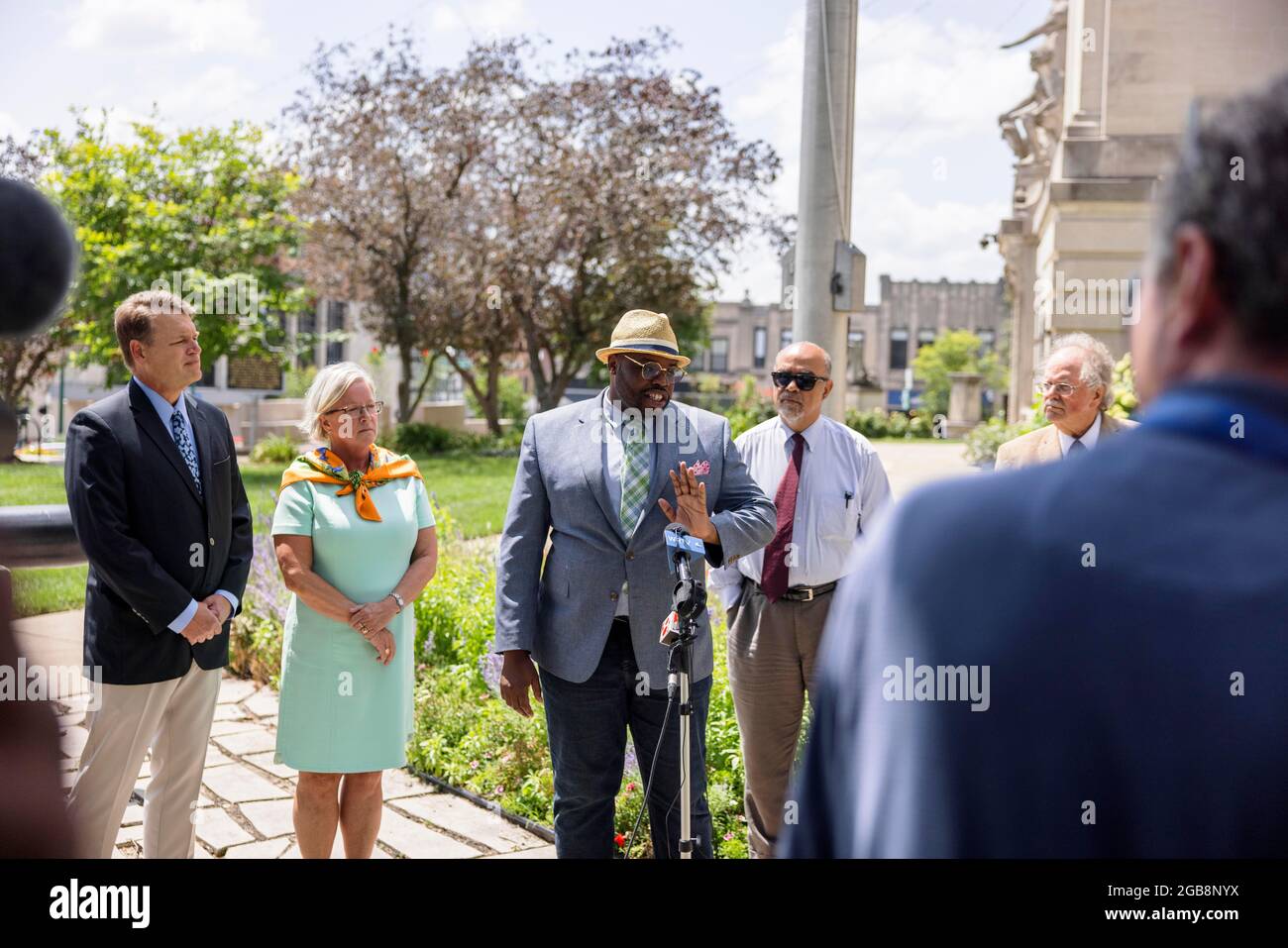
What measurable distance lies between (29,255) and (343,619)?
2.21 m

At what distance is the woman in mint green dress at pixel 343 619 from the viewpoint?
4051 mm

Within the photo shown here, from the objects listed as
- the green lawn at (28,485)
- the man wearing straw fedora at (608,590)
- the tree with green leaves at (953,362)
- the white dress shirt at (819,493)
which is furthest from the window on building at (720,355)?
the man wearing straw fedora at (608,590)

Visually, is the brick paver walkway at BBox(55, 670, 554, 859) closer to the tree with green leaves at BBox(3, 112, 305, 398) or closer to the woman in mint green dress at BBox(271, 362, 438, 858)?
the woman in mint green dress at BBox(271, 362, 438, 858)

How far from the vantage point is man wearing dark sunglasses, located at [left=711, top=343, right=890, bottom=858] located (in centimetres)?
443

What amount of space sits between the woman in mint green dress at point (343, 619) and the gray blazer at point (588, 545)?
1.44 ft

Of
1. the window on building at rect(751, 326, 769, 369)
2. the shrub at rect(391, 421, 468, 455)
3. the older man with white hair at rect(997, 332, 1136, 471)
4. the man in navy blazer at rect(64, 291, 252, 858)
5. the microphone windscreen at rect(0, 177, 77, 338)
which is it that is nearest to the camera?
the microphone windscreen at rect(0, 177, 77, 338)

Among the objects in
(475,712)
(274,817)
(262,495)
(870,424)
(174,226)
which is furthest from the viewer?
A: (870,424)

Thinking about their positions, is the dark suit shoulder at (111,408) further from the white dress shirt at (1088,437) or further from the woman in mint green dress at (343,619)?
the white dress shirt at (1088,437)

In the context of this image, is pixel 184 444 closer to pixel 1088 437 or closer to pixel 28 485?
pixel 1088 437

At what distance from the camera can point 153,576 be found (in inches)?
145

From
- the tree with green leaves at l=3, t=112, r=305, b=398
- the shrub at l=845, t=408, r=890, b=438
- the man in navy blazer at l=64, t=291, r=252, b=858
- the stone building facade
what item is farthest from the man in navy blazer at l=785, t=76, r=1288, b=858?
the shrub at l=845, t=408, r=890, b=438

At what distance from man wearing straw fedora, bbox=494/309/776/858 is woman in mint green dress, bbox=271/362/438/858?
0.48m
